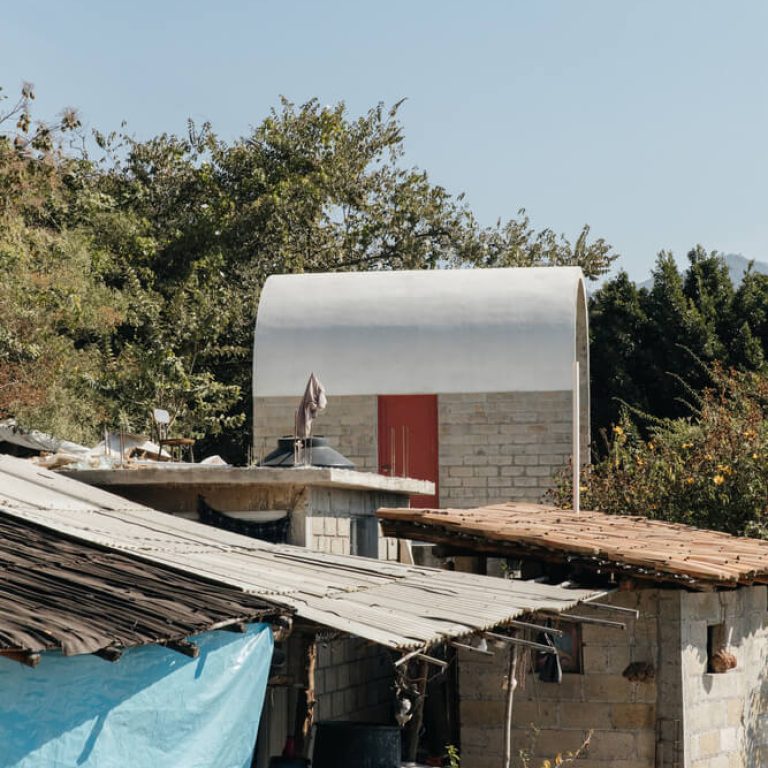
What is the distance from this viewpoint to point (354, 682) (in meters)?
15.4

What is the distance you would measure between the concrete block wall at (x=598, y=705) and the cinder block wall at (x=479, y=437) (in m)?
8.24

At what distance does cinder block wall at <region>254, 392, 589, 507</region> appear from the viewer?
21.8 m

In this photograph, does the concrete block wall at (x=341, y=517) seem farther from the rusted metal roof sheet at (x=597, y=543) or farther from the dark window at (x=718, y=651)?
the dark window at (x=718, y=651)

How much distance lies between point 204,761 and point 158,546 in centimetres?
233

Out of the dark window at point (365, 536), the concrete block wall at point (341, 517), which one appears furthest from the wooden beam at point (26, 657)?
the dark window at point (365, 536)

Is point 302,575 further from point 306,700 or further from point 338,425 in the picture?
point 338,425

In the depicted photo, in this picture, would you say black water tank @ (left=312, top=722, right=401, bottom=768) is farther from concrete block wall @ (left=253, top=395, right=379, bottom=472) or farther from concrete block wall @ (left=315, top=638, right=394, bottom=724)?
concrete block wall @ (left=253, top=395, right=379, bottom=472)

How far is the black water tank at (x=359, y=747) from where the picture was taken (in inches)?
433

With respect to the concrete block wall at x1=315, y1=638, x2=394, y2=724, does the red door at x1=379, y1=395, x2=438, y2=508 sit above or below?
above

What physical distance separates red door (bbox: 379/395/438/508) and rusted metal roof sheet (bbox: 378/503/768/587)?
652cm

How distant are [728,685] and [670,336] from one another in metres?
16.9

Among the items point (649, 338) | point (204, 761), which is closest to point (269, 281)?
point (649, 338)

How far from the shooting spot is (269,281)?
23453 mm

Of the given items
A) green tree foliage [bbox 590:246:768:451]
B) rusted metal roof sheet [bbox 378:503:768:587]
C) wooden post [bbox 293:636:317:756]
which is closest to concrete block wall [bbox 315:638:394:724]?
rusted metal roof sheet [bbox 378:503:768:587]
